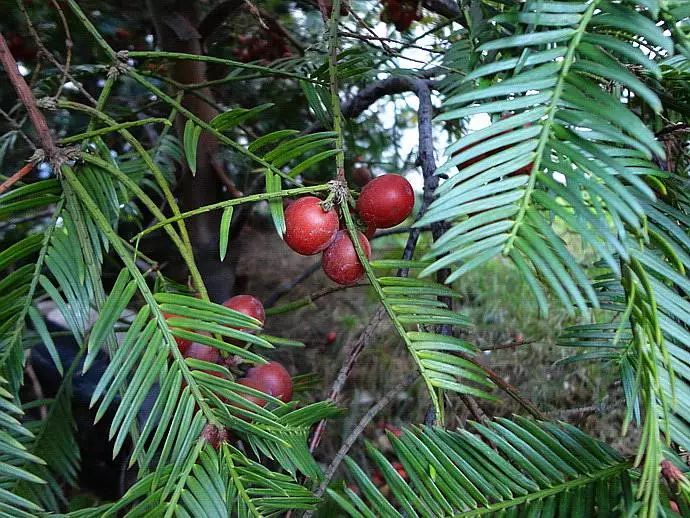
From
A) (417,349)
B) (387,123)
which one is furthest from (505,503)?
(387,123)

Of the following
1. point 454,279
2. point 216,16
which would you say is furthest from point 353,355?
point 216,16

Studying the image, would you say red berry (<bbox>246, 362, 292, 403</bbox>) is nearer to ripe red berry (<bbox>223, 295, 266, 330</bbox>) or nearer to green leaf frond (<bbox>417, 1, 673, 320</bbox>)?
ripe red berry (<bbox>223, 295, 266, 330</bbox>)

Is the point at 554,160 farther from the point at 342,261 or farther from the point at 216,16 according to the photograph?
the point at 216,16

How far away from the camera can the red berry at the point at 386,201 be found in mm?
347

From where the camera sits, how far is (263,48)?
101 cm

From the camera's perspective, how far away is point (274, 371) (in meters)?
0.40

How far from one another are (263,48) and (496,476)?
2.87ft

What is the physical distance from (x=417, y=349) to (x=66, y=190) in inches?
10.1

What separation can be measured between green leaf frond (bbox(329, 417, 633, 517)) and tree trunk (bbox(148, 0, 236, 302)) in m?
0.53

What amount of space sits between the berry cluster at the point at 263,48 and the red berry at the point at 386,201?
64 cm

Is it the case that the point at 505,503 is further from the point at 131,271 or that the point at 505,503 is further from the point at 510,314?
the point at 510,314

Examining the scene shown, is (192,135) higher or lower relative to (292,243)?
higher

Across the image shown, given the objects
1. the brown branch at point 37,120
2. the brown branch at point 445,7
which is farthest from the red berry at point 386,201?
the brown branch at point 445,7

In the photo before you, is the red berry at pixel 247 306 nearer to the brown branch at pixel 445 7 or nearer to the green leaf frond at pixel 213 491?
the green leaf frond at pixel 213 491
